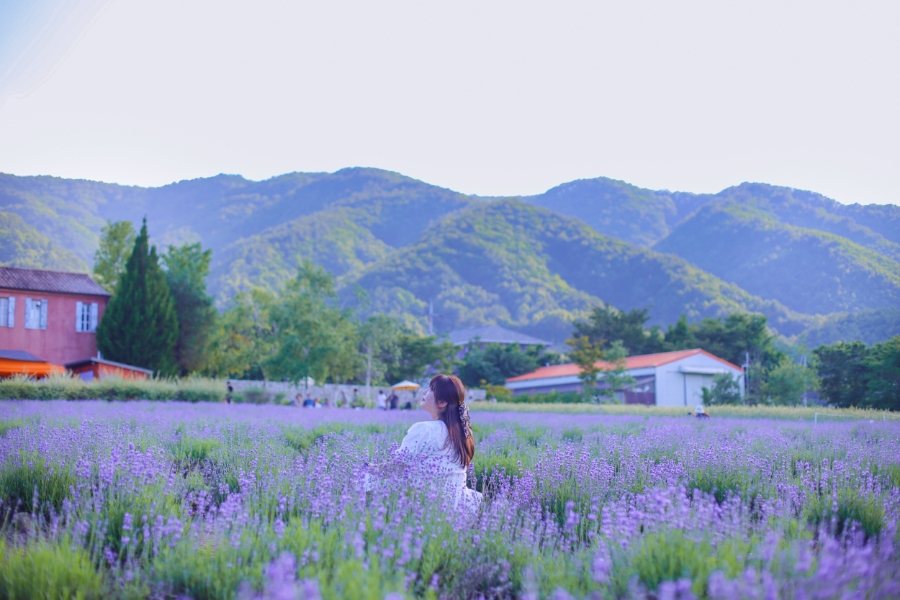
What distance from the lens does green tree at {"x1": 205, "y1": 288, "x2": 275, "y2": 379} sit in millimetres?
43094

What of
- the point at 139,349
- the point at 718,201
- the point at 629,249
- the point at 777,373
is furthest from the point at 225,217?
the point at 777,373

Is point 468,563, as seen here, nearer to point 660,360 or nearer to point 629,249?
point 660,360

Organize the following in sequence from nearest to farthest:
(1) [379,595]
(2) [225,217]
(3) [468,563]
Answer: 1. (1) [379,595]
2. (3) [468,563]
3. (2) [225,217]

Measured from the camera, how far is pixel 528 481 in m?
4.60

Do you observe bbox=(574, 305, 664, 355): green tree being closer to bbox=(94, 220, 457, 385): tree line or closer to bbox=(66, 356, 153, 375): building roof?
bbox=(94, 220, 457, 385): tree line

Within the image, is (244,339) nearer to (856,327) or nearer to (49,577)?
(856,327)

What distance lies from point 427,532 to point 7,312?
3101cm

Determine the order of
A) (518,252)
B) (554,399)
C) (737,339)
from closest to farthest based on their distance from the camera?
(554,399) → (737,339) → (518,252)

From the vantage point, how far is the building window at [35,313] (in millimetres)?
28922

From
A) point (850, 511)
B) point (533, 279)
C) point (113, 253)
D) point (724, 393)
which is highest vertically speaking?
point (533, 279)

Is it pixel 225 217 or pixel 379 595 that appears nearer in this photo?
pixel 379 595

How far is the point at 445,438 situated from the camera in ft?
14.6

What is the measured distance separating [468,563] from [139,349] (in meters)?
30.3

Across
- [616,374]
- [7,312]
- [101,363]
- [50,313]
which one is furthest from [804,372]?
[7,312]
